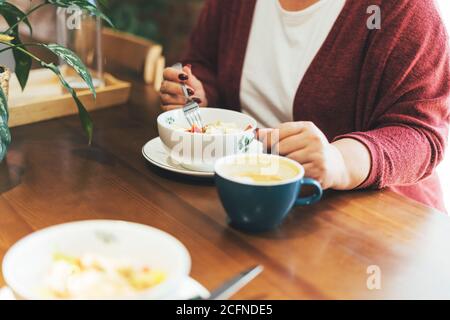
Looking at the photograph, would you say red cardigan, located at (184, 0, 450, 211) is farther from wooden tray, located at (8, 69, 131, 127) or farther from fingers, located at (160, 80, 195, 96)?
wooden tray, located at (8, 69, 131, 127)

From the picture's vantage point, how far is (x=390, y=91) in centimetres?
108

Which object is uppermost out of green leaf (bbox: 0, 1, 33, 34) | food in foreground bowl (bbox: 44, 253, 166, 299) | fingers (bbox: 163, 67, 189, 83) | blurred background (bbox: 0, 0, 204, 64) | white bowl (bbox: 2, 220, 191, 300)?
green leaf (bbox: 0, 1, 33, 34)

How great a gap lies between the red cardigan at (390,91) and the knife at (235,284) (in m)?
0.36

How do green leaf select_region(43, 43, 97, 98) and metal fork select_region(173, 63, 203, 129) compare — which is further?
metal fork select_region(173, 63, 203, 129)

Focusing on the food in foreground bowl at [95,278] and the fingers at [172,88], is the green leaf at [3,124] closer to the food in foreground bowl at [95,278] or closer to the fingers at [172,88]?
the food in foreground bowl at [95,278]

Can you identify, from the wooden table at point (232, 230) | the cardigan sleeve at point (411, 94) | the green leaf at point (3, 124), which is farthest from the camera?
the cardigan sleeve at point (411, 94)

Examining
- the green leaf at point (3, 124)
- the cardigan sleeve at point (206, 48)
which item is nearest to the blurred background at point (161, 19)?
the cardigan sleeve at point (206, 48)

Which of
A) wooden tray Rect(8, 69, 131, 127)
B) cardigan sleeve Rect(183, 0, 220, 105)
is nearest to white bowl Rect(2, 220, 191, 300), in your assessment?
wooden tray Rect(8, 69, 131, 127)

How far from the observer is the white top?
125 cm

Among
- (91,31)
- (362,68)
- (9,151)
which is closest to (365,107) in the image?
(362,68)

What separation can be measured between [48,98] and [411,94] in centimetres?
86

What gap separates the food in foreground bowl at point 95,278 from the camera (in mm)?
602

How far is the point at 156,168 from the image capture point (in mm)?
1041

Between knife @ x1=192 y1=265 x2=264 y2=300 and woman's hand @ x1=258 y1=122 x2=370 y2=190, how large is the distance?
0.82 ft
